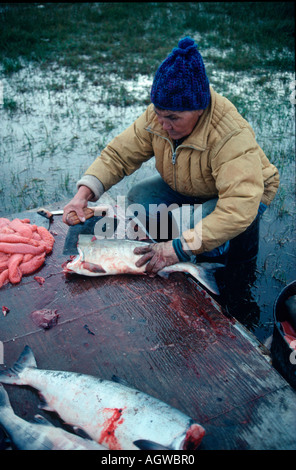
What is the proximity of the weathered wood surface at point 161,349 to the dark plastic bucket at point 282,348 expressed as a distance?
0.16 meters

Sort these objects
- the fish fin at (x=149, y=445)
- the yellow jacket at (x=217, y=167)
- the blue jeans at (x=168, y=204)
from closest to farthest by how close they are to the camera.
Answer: the fish fin at (x=149, y=445) → the yellow jacket at (x=217, y=167) → the blue jeans at (x=168, y=204)

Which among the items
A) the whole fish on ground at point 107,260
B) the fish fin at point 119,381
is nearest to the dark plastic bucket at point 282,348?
the whole fish on ground at point 107,260

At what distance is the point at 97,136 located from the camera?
7.18 meters

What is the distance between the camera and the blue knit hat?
2650mm

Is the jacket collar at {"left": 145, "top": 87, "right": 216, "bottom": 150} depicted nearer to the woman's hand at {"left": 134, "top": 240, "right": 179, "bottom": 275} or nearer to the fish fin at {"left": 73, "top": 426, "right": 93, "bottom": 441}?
the woman's hand at {"left": 134, "top": 240, "right": 179, "bottom": 275}

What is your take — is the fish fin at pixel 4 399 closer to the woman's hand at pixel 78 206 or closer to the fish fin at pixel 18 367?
the fish fin at pixel 18 367

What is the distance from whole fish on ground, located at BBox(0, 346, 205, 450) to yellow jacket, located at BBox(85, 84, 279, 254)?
1.25 meters

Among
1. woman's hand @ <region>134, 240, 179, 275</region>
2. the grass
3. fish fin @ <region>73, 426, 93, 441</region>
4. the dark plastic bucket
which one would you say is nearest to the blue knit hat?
woman's hand @ <region>134, 240, 179, 275</region>

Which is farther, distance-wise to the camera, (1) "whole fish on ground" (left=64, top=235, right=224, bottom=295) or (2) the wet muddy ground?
(2) the wet muddy ground

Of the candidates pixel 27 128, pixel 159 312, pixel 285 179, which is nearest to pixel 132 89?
pixel 27 128

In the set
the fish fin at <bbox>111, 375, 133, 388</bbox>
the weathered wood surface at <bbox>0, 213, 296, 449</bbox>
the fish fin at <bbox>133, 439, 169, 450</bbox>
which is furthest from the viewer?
the fish fin at <bbox>111, 375, 133, 388</bbox>

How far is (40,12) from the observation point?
1397 centimetres

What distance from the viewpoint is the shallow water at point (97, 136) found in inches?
173
